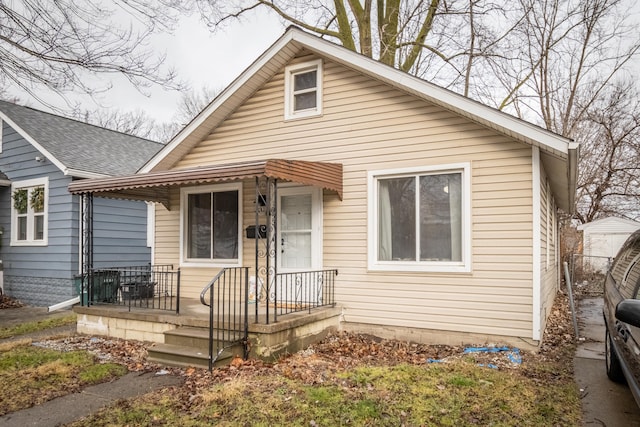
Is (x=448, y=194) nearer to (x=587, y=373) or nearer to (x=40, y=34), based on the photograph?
(x=587, y=373)

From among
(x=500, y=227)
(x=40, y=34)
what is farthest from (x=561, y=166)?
(x=40, y=34)

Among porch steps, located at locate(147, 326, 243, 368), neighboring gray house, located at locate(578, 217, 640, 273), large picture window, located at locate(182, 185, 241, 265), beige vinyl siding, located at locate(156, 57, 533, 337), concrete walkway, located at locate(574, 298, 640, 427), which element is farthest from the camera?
neighboring gray house, located at locate(578, 217, 640, 273)

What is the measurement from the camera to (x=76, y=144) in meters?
12.6

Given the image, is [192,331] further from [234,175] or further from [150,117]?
[150,117]

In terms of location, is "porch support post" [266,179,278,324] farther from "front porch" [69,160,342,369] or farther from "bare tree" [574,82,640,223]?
Result: "bare tree" [574,82,640,223]

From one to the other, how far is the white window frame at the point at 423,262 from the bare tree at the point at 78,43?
168 inches

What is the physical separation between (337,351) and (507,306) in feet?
8.63

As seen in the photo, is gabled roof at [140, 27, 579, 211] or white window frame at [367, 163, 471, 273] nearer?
gabled roof at [140, 27, 579, 211]

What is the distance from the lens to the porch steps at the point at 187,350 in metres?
5.64

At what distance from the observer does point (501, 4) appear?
46.2ft

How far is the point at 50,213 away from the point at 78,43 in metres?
6.31

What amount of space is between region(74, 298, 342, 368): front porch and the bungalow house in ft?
1.05

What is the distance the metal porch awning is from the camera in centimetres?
590

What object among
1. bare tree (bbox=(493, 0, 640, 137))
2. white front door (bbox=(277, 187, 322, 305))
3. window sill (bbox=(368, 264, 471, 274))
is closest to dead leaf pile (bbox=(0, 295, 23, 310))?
white front door (bbox=(277, 187, 322, 305))
